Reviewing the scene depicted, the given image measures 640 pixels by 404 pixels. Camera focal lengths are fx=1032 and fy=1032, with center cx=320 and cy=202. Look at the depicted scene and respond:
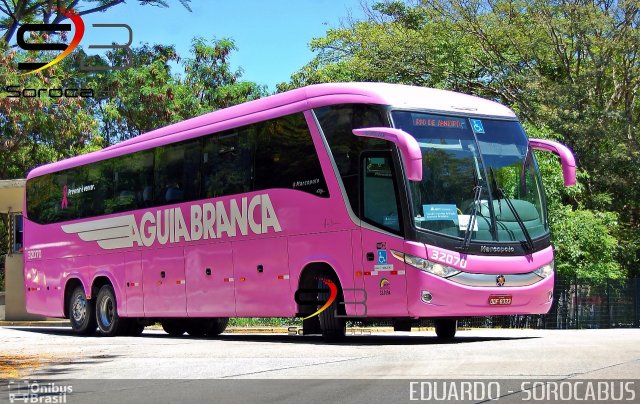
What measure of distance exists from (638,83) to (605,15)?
149 inches

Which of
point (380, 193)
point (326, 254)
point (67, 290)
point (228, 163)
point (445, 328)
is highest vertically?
point (228, 163)

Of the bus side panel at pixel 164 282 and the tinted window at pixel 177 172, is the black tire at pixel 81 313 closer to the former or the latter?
the bus side panel at pixel 164 282

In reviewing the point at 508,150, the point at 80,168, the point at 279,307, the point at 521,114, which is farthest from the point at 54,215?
the point at 521,114

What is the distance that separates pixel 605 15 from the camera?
3681 cm

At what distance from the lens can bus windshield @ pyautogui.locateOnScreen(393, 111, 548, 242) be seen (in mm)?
15438

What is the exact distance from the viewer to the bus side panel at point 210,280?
18766mm

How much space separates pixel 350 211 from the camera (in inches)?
624

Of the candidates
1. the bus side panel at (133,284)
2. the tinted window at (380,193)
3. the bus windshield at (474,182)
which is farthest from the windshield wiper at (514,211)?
the bus side panel at (133,284)

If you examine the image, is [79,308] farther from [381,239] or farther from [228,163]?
[381,239]

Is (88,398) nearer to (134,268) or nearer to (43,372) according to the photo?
(43,372)

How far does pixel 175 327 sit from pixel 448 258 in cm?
947

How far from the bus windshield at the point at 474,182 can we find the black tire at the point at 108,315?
30.5 ft

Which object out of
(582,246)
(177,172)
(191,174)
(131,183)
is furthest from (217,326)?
(582,246)

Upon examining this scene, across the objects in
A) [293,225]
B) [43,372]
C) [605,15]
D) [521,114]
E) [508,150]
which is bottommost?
[43,372]
